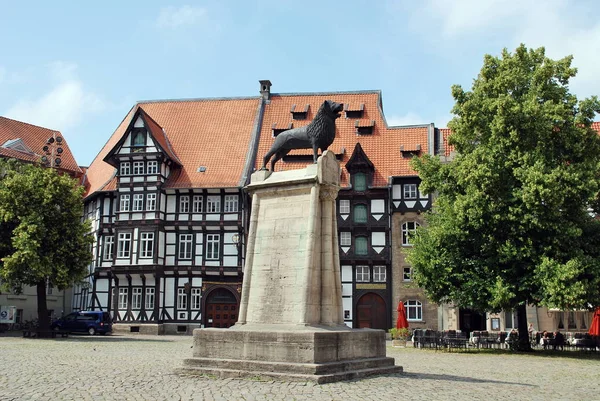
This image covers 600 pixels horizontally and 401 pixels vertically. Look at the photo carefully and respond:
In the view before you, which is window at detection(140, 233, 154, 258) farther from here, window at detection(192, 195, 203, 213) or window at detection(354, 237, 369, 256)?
window at detection(354, 237, 369, 256)

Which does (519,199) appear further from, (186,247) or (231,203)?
(186,247)

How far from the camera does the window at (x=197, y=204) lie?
140 feet

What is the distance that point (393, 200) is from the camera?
136 feet

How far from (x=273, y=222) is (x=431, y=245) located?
14.0 m

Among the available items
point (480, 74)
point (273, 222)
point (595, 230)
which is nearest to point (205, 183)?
point (480, 74)

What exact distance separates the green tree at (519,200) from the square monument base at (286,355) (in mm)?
12867

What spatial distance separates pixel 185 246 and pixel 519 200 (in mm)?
22986

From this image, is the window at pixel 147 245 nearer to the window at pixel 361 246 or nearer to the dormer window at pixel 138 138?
the dormer window at pixel 138 138

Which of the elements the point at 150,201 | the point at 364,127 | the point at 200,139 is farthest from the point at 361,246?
the point at 200,139

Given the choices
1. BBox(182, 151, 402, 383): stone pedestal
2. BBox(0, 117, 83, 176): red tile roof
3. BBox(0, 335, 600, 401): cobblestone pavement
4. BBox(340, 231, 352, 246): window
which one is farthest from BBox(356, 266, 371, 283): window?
BBox(182, 151, 402, 383): stone pedestal

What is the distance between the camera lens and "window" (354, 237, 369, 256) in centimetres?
4103

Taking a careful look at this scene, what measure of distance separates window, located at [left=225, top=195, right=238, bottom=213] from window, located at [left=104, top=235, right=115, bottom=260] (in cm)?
782

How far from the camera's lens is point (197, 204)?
42.6 m

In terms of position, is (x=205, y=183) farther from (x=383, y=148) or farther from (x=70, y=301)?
(x=70, y=301)
